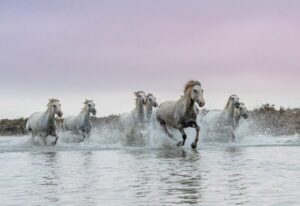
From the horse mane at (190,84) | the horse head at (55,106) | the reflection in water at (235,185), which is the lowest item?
the reflection in water at (235,185)

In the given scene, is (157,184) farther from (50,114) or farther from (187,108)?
(50,114)

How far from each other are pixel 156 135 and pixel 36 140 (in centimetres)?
642

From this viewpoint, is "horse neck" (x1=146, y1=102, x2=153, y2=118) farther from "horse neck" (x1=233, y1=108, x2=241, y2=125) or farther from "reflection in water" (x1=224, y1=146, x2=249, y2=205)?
"reflection in water" (x1=224, y1=146, x2=249, y2=205)

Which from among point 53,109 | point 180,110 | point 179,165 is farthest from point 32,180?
point 53,109

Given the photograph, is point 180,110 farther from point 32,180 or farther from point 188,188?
point 188,188

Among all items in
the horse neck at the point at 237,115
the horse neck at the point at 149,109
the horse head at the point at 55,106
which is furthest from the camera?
the horse neck at the point at 237,115

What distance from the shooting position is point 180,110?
24891 mm

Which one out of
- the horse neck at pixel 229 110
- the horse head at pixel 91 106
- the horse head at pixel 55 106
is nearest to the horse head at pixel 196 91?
the horse neck at pixel 229 110

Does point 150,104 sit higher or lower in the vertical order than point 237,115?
higher

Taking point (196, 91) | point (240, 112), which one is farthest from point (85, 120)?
point (196, 91)

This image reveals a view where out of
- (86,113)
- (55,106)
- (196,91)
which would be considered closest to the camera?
(196,91)

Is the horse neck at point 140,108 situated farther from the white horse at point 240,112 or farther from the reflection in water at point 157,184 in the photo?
the reflection in water at point 157,184

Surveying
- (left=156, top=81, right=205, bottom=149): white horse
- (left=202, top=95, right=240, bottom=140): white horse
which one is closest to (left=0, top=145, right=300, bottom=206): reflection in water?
(left=156, top=81, right=205, bottom=149): white horse

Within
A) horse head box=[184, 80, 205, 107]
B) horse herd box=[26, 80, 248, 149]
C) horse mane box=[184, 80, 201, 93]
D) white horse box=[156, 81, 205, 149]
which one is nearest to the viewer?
horse head box=[184, 80, 205, 107]
